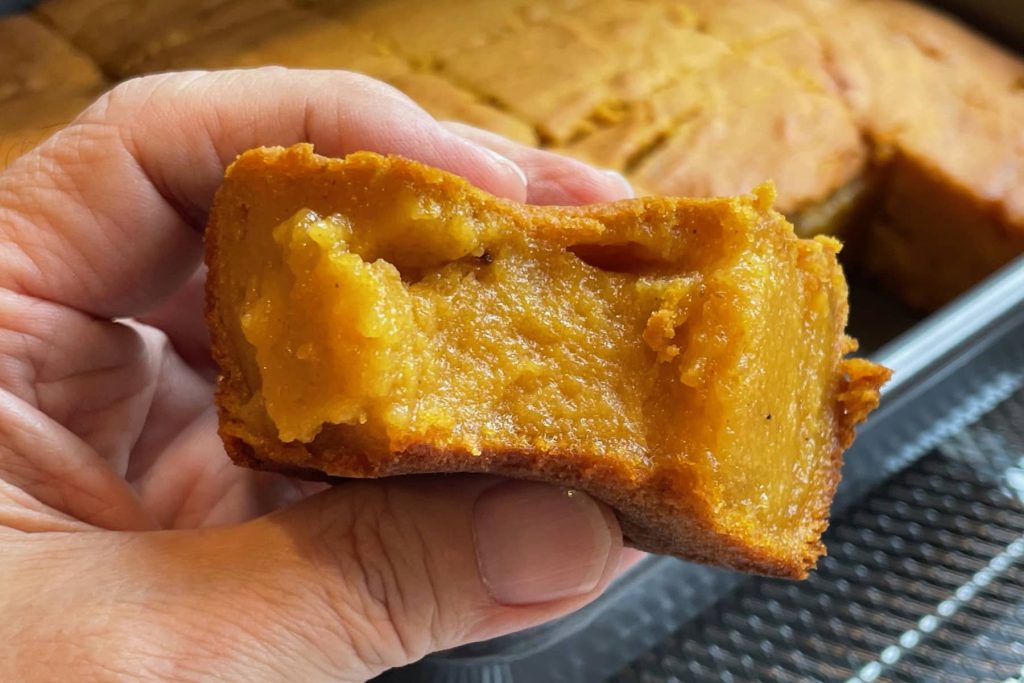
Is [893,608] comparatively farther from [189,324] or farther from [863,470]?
[189,324]

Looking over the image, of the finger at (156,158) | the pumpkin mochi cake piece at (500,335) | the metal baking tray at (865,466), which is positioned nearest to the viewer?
the pumpkin mochi cake piece at (500,335)

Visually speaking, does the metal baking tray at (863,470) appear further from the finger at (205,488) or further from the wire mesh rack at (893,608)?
the finger at (205,488)

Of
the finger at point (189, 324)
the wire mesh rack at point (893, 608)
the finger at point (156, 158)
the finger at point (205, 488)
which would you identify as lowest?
the wire mesh rack at point (893, 608)

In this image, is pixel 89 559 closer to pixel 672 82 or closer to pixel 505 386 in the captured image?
pixel 505 386

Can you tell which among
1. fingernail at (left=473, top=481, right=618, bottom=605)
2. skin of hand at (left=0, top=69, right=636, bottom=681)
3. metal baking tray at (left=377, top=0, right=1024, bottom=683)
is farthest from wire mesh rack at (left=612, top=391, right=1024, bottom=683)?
fingernail at (left=473, top=481, right=618, bottom=605)

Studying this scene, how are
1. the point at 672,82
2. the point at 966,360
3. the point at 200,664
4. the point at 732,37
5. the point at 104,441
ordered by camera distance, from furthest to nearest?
the point at 732,37, the point at 672,82, the point at 966,360, the point at 104,441, the point at 200,664

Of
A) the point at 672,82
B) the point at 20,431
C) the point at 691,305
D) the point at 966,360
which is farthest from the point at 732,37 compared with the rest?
the point at 20,431

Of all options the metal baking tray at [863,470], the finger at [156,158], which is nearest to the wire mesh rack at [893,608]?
the metal baking tray at [863,470]

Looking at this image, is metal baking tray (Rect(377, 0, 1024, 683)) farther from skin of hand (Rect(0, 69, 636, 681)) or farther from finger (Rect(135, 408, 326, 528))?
finger (Rect(135, 408, 326, 528))
